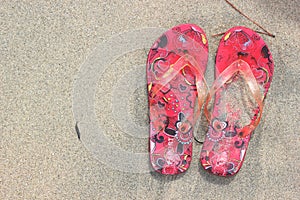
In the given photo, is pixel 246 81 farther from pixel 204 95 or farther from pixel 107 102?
pixel 107 102

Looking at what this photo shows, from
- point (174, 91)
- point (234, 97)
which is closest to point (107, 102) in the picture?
point (174, 91)

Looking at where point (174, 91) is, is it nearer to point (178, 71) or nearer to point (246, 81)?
point (178, 71)

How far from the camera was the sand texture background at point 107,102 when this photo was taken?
48.2 inches

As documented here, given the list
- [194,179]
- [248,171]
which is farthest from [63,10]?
[248,171]

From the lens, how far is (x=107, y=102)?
1.24m

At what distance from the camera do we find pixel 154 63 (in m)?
1.24

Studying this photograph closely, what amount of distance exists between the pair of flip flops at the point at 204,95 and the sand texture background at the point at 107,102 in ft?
0.12

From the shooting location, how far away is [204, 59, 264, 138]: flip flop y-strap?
121 centimetres

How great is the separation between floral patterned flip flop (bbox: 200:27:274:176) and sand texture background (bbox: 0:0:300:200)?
0.12 feet

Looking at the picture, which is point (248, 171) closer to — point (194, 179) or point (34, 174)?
point (194, 179)

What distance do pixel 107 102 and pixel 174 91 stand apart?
0.22m

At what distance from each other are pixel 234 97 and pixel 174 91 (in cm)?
20

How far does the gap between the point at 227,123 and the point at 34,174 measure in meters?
0.63

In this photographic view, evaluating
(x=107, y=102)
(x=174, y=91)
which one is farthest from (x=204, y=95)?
(x=107, y=102)
